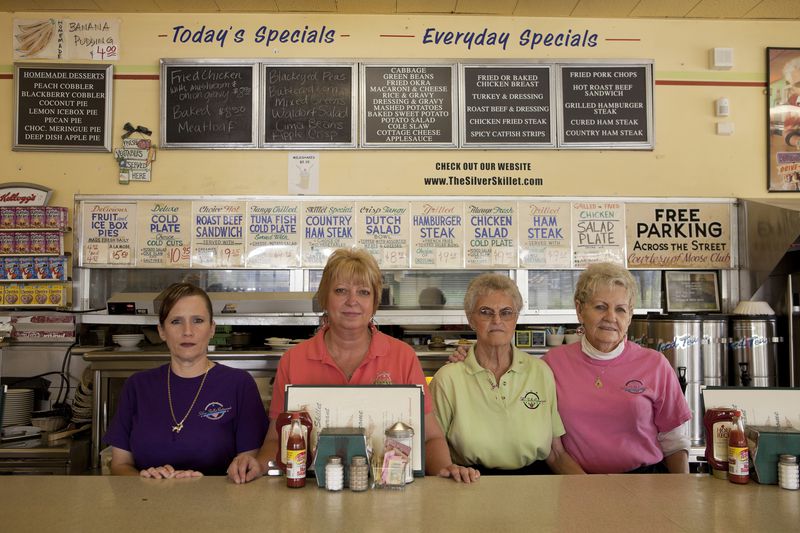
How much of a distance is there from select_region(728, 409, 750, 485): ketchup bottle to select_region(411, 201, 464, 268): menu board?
119 inches

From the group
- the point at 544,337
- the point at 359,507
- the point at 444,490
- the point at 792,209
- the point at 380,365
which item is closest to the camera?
the point at 359,507

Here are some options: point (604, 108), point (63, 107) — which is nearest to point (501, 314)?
point (604, 108)

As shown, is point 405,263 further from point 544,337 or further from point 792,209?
point 792,209

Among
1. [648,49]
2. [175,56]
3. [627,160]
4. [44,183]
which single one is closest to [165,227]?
[44,183]

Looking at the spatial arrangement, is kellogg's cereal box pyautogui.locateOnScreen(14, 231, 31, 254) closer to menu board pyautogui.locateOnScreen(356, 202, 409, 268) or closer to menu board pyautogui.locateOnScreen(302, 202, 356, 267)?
menu board pyautogui.locateOnScreen(302, 202, 356, 267)

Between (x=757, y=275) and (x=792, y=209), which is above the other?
(x=792, y=209)

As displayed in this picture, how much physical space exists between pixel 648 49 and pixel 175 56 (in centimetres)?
369

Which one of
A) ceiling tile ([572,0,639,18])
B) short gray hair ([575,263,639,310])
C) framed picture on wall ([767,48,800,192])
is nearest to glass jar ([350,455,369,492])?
short gray hair ([575,263,639,310])

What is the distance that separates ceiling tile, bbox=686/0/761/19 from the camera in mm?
4688

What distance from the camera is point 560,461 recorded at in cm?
236

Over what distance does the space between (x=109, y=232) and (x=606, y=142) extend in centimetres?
386

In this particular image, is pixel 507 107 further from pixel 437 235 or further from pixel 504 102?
pixel 437 235

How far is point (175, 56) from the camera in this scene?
4.86 metres

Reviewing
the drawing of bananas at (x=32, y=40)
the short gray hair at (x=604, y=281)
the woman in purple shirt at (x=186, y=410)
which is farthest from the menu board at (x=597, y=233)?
the drawing of bananas at (x=32, y=40)
